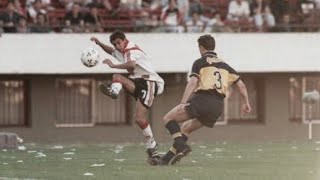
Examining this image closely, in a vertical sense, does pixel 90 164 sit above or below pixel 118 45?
below

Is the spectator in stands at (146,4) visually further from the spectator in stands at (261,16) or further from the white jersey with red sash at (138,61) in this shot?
the white jersey with red sash at (138,61)

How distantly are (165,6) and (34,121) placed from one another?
189 inches

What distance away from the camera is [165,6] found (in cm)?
3005

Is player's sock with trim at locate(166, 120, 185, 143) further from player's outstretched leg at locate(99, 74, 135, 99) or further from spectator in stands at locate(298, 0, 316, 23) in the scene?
spectator in stands at locate(298, 0, 316, 23)

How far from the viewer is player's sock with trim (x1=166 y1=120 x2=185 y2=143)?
16.4 metres

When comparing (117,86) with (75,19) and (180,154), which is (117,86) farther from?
(75,19)

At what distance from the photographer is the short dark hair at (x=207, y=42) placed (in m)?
16.4

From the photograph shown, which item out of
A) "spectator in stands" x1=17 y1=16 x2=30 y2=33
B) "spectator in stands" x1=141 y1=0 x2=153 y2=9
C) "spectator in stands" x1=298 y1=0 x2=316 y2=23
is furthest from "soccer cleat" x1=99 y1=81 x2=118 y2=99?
"spectator in stands" x1=298 y1=0 x2=316 y2=23

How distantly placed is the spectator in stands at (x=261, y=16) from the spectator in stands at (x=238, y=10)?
0.86ft

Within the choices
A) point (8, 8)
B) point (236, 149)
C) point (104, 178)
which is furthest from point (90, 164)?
point (8, 8)

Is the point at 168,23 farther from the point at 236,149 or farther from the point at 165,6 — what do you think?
the point at 236,149

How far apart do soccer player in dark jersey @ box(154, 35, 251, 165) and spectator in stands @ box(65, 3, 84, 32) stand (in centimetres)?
1256

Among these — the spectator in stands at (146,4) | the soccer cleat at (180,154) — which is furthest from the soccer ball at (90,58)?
the spectator in stands at (146,4)

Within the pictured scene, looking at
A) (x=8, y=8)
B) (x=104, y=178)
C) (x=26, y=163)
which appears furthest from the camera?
(x=8, y=8)
